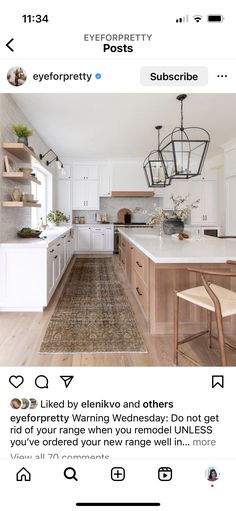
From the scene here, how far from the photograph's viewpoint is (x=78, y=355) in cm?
186

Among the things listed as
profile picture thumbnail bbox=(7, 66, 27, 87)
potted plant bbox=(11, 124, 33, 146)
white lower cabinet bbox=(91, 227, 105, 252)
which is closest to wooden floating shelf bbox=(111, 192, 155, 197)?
white lower cabinet bbox=(91, 227, 105, 252)

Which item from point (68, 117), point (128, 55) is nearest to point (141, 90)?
point (128, 55)

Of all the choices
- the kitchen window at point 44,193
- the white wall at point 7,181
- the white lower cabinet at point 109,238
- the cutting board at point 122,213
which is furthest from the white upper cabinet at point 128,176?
the white wall at point 7,181

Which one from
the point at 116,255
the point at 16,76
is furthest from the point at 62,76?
the point at 116,255

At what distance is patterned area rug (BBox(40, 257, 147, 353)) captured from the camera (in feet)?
6.57

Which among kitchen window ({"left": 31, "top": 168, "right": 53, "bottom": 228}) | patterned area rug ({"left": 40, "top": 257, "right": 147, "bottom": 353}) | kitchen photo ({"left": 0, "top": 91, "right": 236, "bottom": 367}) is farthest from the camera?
kitchen window ({"left": 31, "top": 168, "right": 53, "bottom": 228})

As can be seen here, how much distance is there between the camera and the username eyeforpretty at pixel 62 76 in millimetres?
625

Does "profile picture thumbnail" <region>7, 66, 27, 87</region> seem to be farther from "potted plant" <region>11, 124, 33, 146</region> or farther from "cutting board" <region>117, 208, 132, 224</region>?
"cutting board" <region>117, 208, 132, 224</region>

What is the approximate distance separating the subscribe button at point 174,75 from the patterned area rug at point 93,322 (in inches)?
63.8

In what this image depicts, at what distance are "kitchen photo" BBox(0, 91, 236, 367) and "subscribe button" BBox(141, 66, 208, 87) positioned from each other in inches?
36.6

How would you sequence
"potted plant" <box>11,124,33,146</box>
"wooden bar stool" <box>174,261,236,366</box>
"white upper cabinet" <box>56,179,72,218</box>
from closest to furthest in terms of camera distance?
"wooden bar stool" <box>174,261,236,366</box>
"potted plant" <box>11,124,33,146</box>
"white upper cabinet" <box>56,179,72,218</box>
